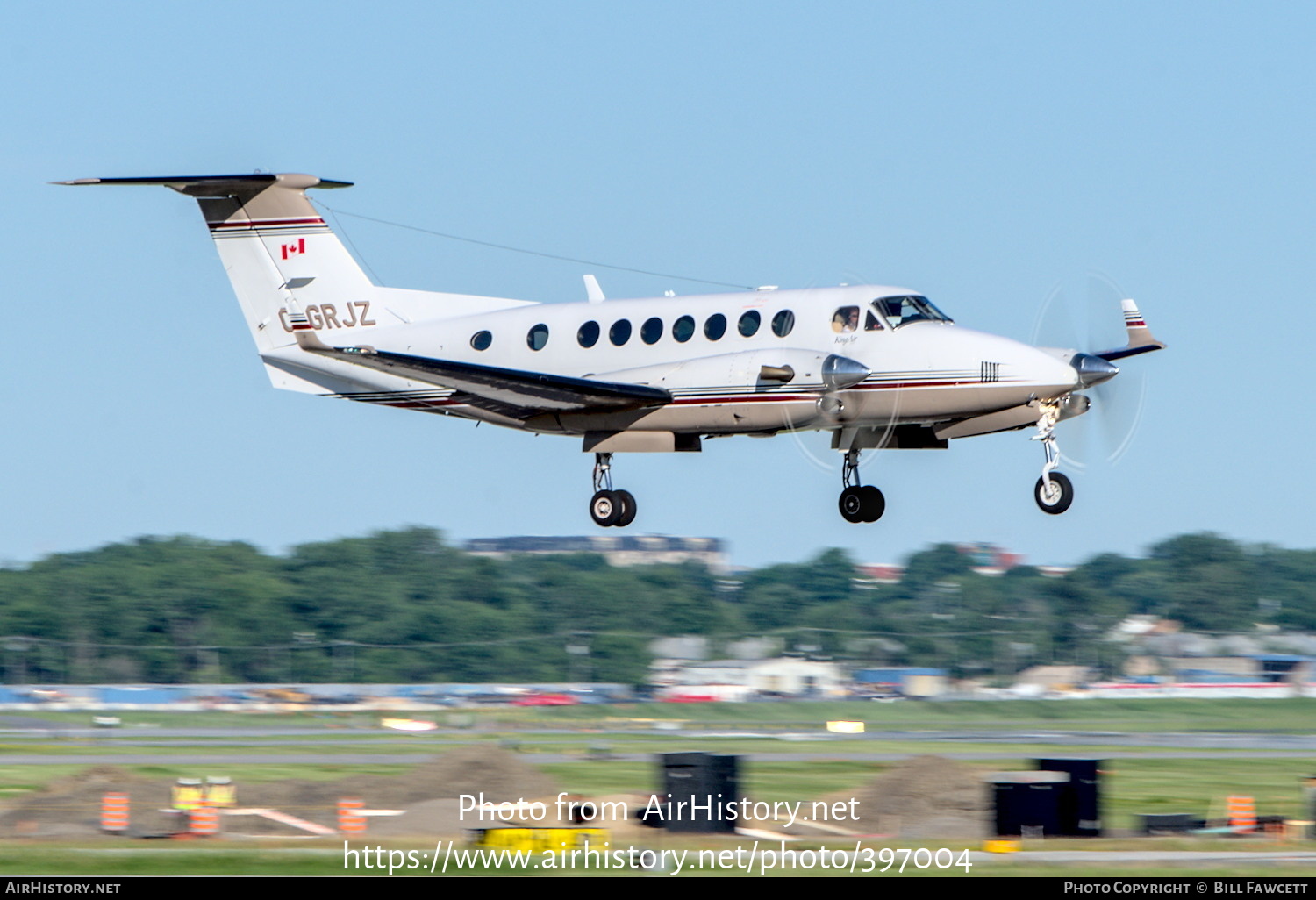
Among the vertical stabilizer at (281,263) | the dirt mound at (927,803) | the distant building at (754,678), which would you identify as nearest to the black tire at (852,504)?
the dirt mound at (927,803)

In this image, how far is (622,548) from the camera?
163 metres

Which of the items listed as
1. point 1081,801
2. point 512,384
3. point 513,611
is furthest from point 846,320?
point 513,611

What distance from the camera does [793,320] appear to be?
26.9 m

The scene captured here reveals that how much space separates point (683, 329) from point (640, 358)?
38.9 inches

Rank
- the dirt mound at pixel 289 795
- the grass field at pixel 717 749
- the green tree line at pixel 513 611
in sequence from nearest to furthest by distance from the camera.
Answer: the grass field at pixel 717 749 → the dirt mound at pixel 289 795 → the green tree line at pixel 513 611

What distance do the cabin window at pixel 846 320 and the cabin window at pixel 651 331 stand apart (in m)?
3.17

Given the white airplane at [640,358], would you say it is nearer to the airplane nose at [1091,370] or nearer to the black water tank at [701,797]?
the airplane nose at [1091,370]

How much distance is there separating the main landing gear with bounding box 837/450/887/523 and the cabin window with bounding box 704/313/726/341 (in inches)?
125

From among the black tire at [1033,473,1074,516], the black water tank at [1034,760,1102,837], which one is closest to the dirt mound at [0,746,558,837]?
the black water tank at [1034,760,1102,837]

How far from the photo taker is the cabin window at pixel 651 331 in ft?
92.6

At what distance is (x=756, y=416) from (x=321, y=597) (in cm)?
6607

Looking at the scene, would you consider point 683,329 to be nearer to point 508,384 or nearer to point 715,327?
point 715,327

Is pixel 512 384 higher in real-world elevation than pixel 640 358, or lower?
lower
